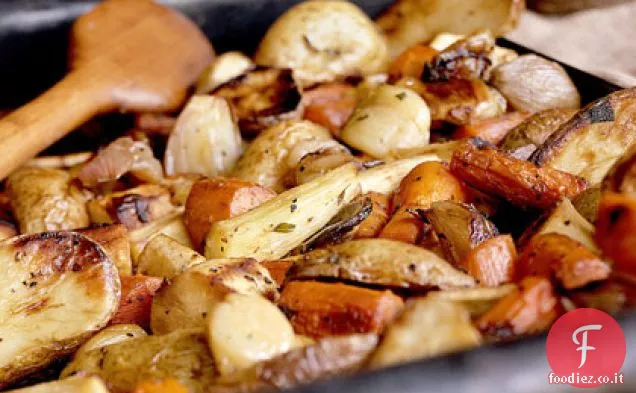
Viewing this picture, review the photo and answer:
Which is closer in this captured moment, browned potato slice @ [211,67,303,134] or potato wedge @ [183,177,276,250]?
potato wedge @ [183,177,276,250]

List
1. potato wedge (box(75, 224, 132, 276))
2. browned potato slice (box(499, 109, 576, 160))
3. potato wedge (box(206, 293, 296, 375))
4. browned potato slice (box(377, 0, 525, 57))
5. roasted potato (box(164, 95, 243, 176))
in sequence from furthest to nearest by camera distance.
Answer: browned potato slice (box(377, 0, 525, 57))
roasted potato (box(164, 95, 243, 176))
browned potato slice (box(499, 109, 576, 160))
potato wedge (box(75, 224, 132, 276))
potato wedge (box(206, 293, 296, 375))

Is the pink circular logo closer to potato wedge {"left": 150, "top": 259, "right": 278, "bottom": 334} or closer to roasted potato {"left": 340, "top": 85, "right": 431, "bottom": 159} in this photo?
potato wedge {"left": 150, "top": 259, "right": 278, "bottom": 334}

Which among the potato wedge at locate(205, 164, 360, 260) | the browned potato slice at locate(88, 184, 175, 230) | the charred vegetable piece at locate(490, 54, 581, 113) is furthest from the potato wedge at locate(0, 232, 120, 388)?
the charred vegetable piece at locate(490, 54, 581, 113)

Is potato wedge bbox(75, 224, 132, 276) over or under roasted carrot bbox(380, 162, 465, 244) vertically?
under

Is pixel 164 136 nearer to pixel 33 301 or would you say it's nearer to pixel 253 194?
pixel 253 194

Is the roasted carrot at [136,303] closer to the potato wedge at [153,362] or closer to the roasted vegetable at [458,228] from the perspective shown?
the potato wedge at [153,362]

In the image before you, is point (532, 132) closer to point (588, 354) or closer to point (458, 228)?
point (458, 228)

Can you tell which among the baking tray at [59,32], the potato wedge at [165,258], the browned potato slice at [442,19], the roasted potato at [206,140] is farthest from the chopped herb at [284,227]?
the browned potato slice at [442,19]
